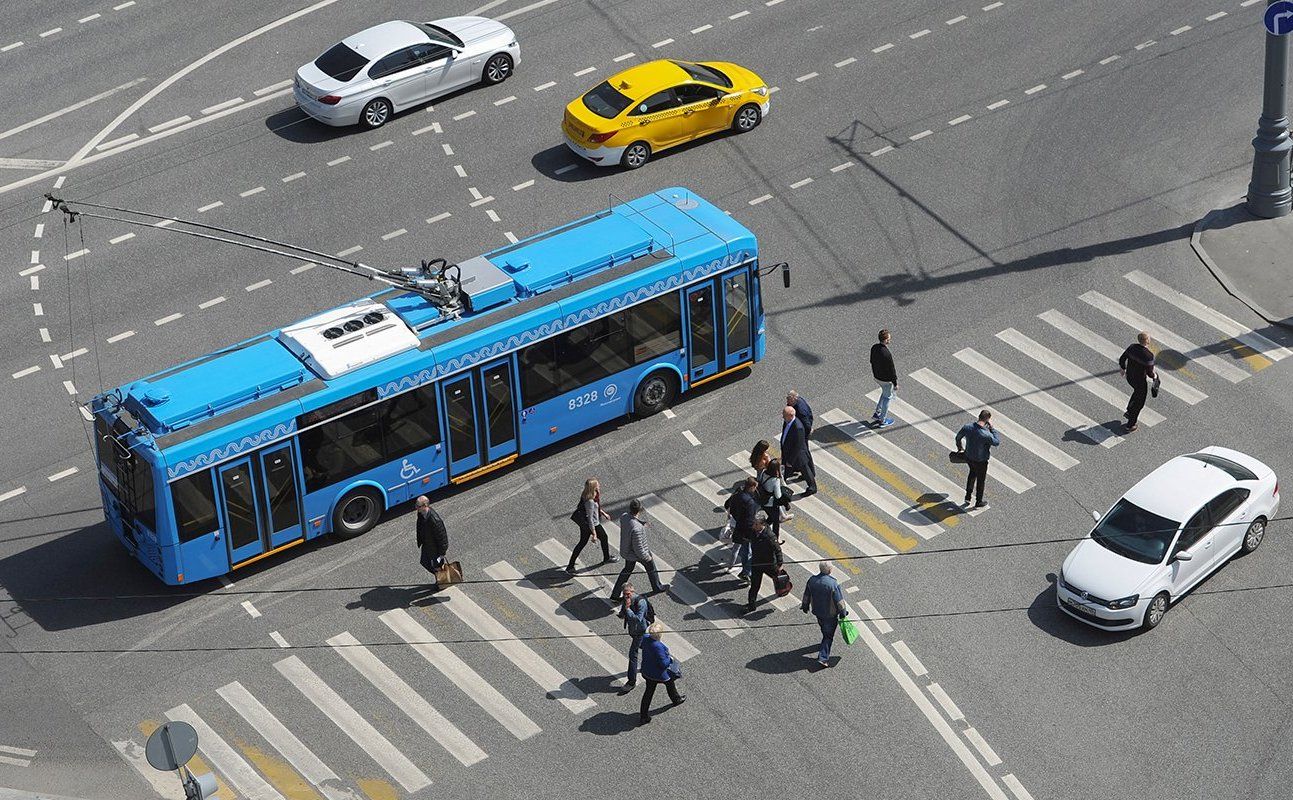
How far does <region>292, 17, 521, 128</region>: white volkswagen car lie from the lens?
37.7 metres

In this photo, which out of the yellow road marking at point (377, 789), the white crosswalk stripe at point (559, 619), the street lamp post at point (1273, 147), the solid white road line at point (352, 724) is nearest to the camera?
the yellow road marking at point (377, 789)

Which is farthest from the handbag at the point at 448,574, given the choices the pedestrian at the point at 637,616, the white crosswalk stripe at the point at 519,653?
the pedestrian at the point at 637,616

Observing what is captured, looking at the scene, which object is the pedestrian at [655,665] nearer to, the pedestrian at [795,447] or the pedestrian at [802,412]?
the pedestrian at [795,447]

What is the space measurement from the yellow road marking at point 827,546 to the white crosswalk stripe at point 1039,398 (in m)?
5.26

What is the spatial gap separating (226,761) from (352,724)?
182cm

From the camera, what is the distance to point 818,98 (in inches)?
1527

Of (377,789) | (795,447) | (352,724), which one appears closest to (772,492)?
(795,447)

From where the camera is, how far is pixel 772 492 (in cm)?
2669

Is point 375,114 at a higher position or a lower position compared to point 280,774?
higher

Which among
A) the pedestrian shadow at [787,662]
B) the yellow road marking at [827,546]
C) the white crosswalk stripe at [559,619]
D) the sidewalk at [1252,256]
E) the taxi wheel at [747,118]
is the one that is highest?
the taxi wheel at [747,118]

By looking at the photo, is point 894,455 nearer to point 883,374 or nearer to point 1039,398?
point 883,374

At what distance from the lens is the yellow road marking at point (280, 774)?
23.3 meters

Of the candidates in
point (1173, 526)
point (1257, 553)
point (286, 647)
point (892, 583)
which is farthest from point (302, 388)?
point (1257, 553)

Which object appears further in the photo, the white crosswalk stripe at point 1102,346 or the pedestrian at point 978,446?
the white crosswalk stripe at point 1102,346
